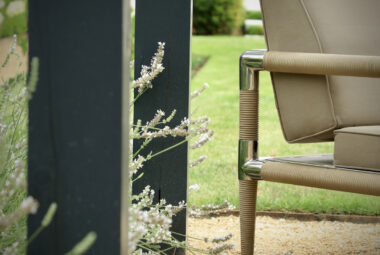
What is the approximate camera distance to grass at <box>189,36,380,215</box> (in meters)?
2.73

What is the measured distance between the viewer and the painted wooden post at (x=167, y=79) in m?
1.59

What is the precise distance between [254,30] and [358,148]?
258 inches

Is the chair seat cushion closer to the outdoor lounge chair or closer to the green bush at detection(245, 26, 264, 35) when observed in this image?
the outdoor lounge chair

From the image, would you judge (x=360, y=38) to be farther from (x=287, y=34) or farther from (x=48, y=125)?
(x=48, y=125)

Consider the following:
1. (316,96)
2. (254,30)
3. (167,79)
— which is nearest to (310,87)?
(316,96)

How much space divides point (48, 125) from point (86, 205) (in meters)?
0.11

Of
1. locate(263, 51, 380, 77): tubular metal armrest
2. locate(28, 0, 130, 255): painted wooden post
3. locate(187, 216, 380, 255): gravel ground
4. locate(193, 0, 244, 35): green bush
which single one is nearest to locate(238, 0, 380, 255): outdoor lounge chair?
locate(263, 51, 380, 77): tubular metal armrest

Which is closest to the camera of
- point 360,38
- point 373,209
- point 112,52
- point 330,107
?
point 112,52

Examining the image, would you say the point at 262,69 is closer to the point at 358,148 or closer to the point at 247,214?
the point at 358,148

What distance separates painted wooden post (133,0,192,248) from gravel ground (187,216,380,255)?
0.48m

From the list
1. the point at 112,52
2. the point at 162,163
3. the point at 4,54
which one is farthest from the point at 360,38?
the point at 112,52

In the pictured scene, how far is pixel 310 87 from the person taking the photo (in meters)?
1.52

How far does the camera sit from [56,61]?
25.9 inches

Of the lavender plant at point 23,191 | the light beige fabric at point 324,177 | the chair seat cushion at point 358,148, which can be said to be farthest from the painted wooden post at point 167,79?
the chair seat cushion at point 358,148
